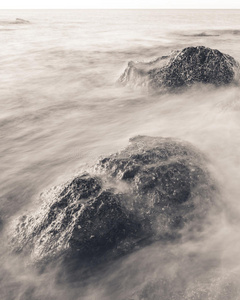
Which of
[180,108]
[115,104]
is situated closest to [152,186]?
[180,108]

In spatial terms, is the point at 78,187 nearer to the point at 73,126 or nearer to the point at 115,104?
the point at 73,126

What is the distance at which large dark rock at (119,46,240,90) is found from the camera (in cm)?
659

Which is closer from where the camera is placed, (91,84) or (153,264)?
(153,264)

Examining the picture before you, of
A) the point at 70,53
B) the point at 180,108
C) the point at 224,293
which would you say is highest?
the point at 70,53

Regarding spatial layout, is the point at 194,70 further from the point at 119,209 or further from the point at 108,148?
the point at 119,209

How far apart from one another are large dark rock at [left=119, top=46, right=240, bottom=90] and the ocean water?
0.30 meters

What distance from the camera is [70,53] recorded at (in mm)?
12492

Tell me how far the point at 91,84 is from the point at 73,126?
295 centimetres

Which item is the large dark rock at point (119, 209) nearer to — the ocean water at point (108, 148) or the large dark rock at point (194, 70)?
the ocean water at point (108, 148)

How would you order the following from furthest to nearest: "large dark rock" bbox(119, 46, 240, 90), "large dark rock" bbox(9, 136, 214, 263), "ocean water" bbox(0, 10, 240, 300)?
"large dark rock" bbox(119, 46, 240, 90) → "large dark rock" bbox(9, 136, 214, 263) → "ocean water" bbox(0, 10, 240, 300)

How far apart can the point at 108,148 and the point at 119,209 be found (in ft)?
6.28

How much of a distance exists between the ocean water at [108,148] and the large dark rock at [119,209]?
0.49 ft

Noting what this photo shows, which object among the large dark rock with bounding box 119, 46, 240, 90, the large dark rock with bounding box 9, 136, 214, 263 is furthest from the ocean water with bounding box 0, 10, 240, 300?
the large dark rock with bounding box 119, 46, 240, 90

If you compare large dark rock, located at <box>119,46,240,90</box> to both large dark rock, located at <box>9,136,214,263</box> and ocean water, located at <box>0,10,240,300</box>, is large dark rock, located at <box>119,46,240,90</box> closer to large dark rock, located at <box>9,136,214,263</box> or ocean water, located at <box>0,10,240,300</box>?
ocean water, located at <box>0,10,240,300</box>
